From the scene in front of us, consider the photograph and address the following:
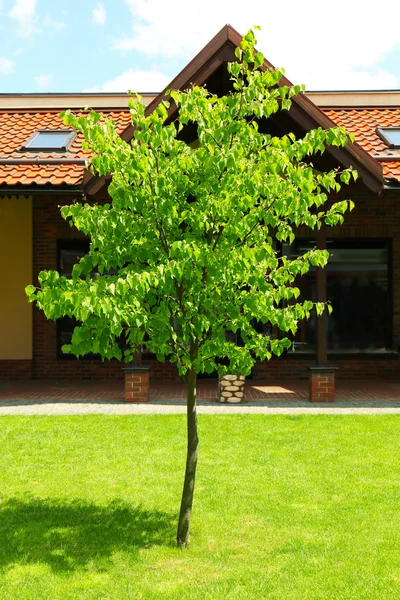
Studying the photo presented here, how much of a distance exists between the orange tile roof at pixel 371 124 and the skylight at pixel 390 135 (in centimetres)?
7

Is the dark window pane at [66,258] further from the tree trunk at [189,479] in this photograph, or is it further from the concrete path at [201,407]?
the tree trunk at [189,479]

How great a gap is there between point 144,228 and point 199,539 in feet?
8.13

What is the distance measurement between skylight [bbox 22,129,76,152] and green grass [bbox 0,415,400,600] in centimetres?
638

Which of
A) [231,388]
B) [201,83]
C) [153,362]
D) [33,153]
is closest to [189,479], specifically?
[231,388]

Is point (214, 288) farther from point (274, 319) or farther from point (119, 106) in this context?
point (119, 106)

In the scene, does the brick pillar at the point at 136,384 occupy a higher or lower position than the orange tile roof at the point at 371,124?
lower

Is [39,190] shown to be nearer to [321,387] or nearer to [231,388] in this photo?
→ [231,388]

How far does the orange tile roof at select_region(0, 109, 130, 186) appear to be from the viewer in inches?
418

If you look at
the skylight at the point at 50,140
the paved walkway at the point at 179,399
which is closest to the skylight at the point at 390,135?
the paved walkway at the point at 179,399

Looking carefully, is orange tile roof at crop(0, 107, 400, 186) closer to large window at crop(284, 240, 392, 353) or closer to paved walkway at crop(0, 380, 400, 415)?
large window at crop(284, 240, 392, 353)

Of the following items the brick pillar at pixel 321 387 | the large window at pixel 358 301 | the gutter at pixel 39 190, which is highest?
the gutter at pixel 39 190

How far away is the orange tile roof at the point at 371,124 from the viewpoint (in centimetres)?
1131

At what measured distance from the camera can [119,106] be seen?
1525 centimetres

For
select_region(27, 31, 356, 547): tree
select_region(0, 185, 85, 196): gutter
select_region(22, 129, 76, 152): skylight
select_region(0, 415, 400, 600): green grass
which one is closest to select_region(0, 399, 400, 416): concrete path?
select_region(0, 415, 400, 600): green grass
